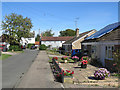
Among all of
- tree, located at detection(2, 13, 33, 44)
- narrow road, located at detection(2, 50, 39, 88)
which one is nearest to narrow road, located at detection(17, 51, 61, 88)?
narrow road, located at detection(2, 50, 39, 88)

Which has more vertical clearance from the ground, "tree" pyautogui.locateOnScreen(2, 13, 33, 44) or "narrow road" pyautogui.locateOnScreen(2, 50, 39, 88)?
"tree" pyautogui.locateOnScreen(2, 13, 33, 44)

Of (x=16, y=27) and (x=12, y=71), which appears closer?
(x=12, y=71)

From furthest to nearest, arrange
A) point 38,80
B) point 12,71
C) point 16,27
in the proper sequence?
point 16,27
point 12,71
point 38,80

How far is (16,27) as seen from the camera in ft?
151

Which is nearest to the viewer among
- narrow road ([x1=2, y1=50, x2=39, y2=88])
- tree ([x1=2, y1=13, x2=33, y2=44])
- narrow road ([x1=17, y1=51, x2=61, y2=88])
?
narrow road ([x1=17, y1=51, x2=61, y2=88])

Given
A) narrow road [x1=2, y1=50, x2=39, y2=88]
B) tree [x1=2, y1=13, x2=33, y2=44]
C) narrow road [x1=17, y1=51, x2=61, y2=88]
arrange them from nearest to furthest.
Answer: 1. narrow road [x1=17, y1=51, x2=61, y2=88]
2. narrow road [x1=2, y1=50, x2=39, y2=88]
3. tree [x1=2, y1=13, x2=33, y2=44]

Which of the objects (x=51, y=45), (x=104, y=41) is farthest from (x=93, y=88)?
(x=51, y=45)

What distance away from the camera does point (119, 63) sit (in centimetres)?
545

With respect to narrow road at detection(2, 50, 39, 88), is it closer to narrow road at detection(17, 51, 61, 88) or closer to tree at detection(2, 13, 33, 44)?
narrow road at detection(17, 51, 61, 88)

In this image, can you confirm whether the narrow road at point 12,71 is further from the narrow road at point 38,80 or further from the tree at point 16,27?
the tree at point 16,27

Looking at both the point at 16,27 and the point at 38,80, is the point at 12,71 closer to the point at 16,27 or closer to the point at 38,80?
the point at 38,80

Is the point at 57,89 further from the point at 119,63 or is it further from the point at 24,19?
the point at 24,19

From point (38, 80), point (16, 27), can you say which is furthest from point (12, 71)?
point (16, 27)

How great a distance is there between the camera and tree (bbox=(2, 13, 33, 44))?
45.7 meters
